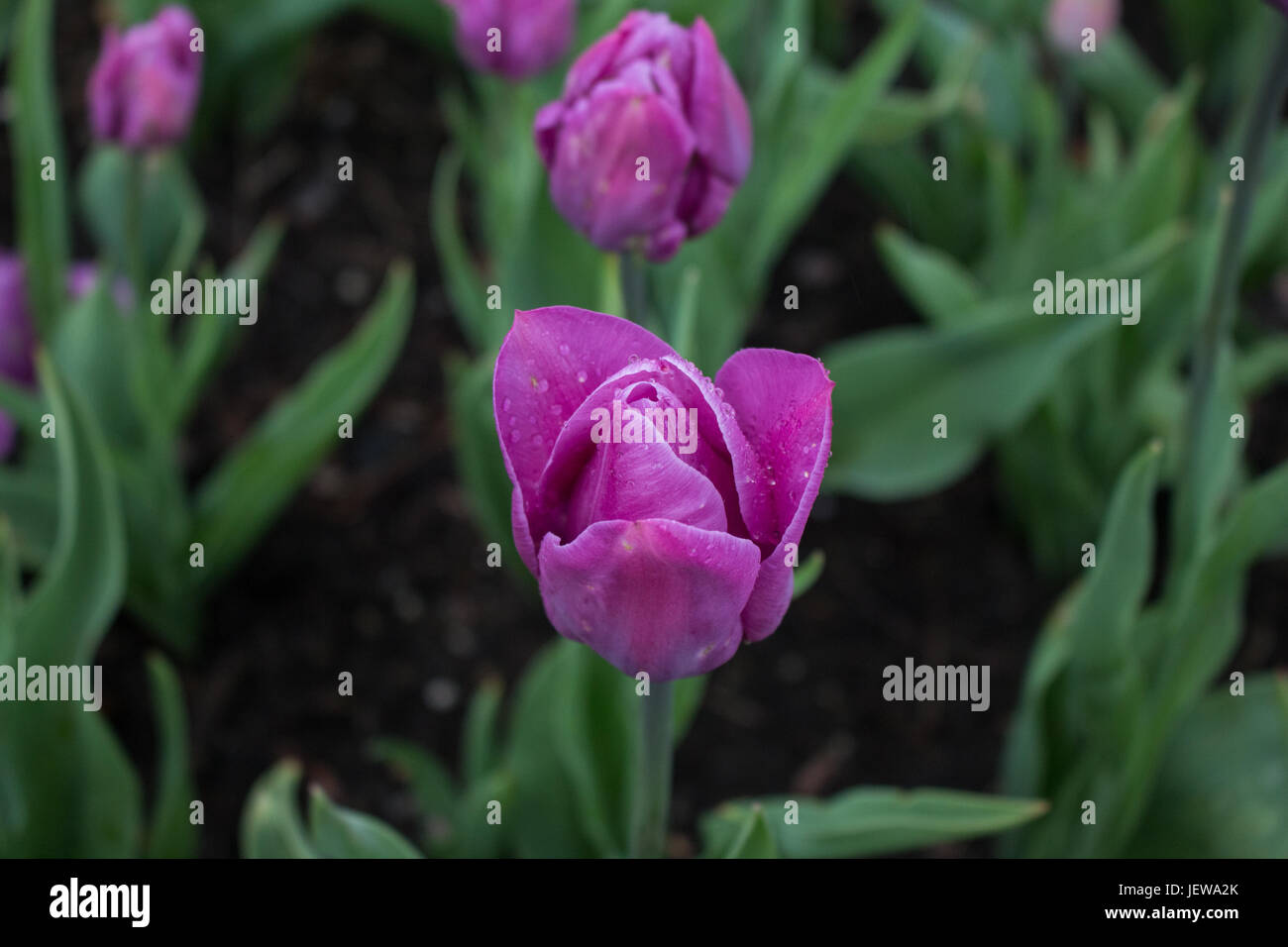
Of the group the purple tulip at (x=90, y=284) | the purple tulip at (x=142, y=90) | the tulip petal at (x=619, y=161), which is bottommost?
the tulip petal at (x=619, y=161)

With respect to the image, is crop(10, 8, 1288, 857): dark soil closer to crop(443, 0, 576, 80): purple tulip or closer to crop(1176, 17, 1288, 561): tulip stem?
crop(1176, 17, 1288, 561): tulip stem

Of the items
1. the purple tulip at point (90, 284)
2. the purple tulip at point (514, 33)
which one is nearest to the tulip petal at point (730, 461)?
the purple tulip at point (514, 33)

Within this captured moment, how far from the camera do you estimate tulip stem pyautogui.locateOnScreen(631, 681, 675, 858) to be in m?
0.76

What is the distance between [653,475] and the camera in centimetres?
56

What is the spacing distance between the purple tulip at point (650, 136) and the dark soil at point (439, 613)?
0.77 metres

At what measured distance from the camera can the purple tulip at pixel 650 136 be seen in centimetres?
85

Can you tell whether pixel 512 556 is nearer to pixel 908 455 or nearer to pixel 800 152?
pixel 908 455

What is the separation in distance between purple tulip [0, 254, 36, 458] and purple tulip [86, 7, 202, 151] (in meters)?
0.29

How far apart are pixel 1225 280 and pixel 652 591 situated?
0.67 meters

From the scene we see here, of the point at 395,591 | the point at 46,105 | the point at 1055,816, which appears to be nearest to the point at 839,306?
the point at 395,591

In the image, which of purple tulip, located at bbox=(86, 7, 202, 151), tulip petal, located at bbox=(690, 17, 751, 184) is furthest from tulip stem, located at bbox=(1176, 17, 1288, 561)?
purple tulip, located at bbox=(86, 7, 202, 151)

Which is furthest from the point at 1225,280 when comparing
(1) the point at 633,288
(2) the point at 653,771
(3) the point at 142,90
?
(3) the point at 142,90

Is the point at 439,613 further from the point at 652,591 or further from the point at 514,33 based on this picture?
the point at 652,591

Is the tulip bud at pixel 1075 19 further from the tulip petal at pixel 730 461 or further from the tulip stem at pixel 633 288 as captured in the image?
the tulip petal at pixel 730 461
